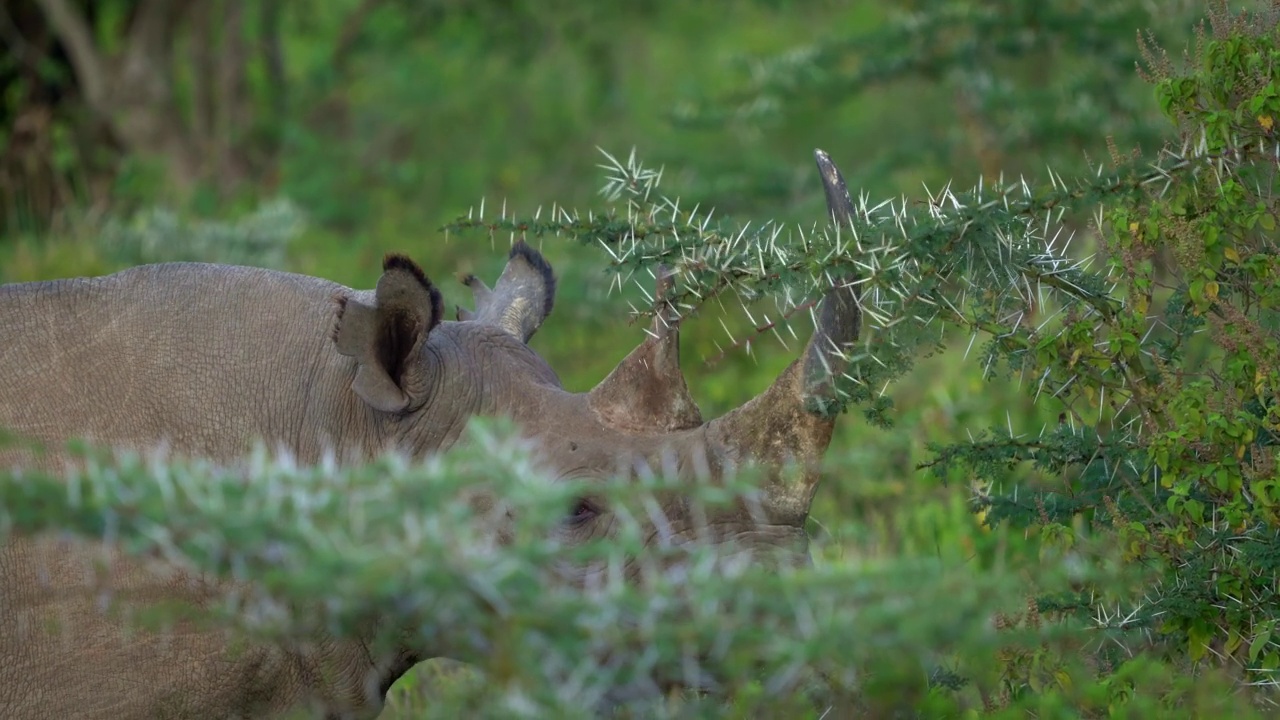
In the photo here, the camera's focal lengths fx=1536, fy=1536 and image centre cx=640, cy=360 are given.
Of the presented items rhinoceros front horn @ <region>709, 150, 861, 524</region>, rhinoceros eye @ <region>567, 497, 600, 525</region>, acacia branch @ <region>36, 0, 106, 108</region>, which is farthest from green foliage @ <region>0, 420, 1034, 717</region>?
acacia branch @ <region>36, 0, 106, 108</region>

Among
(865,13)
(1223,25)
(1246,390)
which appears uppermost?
(1223,25)

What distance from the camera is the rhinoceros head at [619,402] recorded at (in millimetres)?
3750

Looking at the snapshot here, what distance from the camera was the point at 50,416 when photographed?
3.97 m

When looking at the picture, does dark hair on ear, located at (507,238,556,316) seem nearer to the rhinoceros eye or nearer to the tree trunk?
the rhinoceros eye

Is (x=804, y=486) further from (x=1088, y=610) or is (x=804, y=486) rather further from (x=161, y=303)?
(x=161, y=303)

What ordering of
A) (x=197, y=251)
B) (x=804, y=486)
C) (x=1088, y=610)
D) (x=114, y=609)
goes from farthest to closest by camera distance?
(x=197, y=251), (x=1088, y=610), (x=804, y=486), (x=114, y=609)

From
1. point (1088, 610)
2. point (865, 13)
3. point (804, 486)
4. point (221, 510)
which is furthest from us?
point (865, 13)

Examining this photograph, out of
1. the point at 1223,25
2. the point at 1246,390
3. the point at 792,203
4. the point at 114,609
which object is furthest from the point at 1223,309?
the point at 792,203

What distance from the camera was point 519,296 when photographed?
4855 millimetres

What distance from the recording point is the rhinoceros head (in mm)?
3750

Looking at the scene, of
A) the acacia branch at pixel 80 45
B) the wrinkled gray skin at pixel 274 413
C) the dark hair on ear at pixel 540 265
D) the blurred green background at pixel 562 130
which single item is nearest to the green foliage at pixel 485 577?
the blurred green background at pixel 562 130

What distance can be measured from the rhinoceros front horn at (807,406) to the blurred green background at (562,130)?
77 cm

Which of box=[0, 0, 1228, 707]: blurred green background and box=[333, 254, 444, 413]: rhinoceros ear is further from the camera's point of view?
box=[0, 0, 1228, 707]: blurred green background

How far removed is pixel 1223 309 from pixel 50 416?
304 cm
